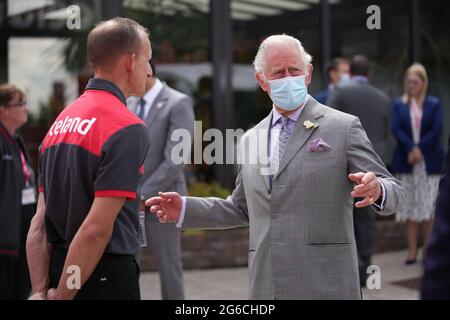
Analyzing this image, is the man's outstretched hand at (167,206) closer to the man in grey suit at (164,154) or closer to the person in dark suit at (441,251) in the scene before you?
the person in dark suit at (441,251)

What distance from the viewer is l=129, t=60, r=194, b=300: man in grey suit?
5.83 m

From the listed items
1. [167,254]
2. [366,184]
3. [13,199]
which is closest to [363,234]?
[167,254]

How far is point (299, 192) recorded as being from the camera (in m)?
3.33

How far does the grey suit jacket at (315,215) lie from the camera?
3305mm

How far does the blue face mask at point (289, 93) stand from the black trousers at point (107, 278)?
935mm

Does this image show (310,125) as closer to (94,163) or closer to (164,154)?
(94,163)

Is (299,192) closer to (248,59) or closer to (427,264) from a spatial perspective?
(427,264)

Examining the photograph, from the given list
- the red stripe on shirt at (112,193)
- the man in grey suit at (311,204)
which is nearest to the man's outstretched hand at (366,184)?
the man in grey suit at (311,204)

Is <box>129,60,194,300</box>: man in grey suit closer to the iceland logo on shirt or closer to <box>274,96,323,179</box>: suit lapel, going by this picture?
<box>274,96,323,179</box>: suit lapel

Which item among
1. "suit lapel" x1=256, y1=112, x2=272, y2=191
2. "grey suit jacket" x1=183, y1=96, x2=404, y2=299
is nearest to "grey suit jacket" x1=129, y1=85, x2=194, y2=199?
"suit lapel" x1=256, y1=112, x2=272, y2=191

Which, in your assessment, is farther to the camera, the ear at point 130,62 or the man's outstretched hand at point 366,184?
the ear at point 130,62

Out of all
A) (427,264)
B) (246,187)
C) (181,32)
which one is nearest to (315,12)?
(181,32)

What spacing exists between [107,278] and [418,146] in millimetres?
6188

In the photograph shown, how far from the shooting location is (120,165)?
9.75ft
